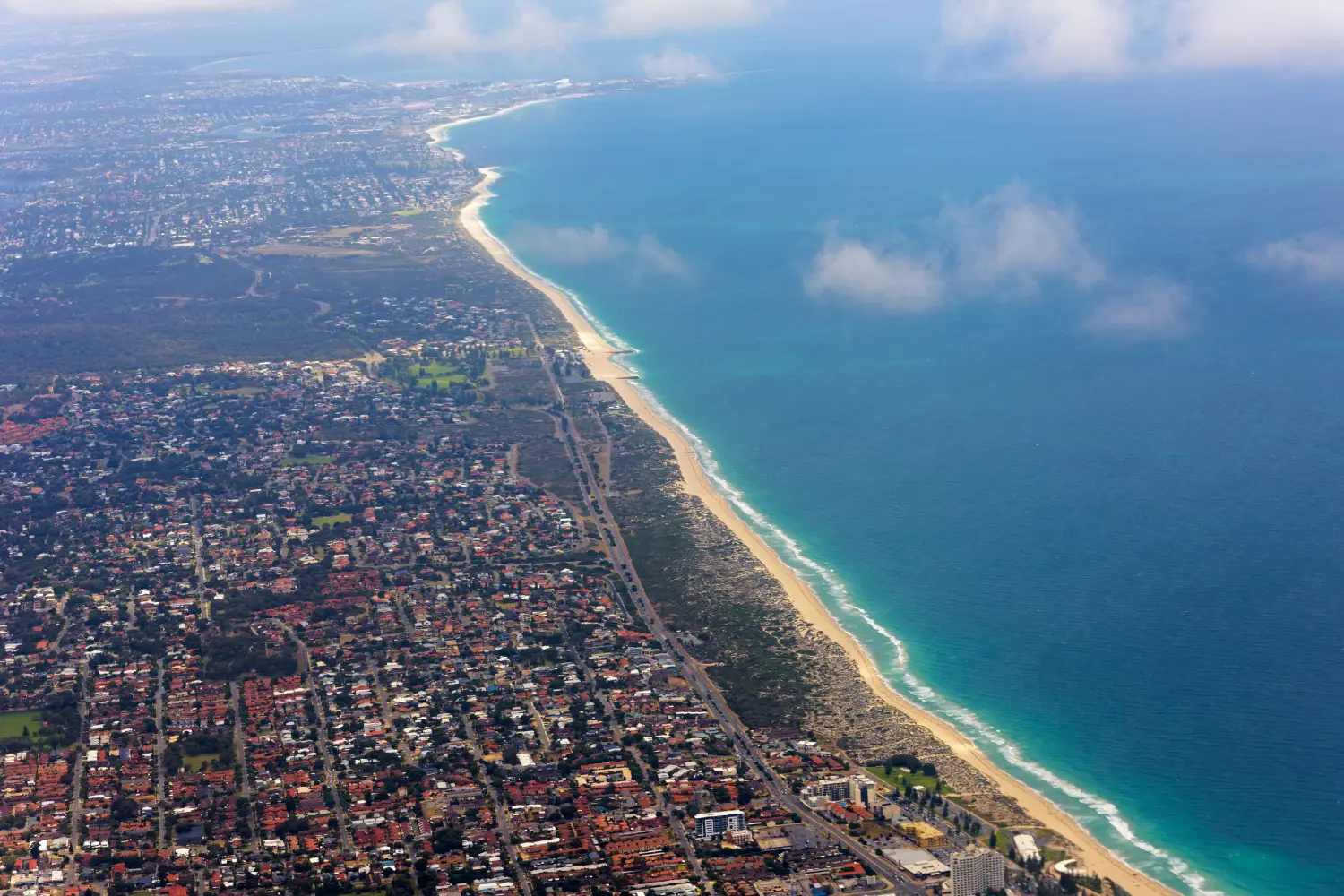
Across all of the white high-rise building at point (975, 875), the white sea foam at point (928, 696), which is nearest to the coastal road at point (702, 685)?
the white high-rise building at point (975, 875)

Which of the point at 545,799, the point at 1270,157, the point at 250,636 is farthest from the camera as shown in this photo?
the point at 1270,157

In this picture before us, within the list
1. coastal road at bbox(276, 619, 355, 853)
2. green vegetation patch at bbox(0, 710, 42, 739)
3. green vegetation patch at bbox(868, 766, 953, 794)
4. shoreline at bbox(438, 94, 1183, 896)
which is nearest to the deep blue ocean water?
shoreline at bbox(438, 94, 1183, 896)

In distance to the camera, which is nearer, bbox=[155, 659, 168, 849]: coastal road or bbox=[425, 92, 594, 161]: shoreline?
bbox=[155, 659, 168, 849]: coastal road

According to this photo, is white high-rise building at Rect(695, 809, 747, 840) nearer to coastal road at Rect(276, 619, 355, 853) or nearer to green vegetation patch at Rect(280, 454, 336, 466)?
coastal road at Rect(276, 619, 355, 853)

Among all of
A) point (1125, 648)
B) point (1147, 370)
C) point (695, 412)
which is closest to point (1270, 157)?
point (1147, 370)

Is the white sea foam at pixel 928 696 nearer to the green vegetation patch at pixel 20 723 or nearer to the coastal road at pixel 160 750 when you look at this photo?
the coastal road at pixel 160 750

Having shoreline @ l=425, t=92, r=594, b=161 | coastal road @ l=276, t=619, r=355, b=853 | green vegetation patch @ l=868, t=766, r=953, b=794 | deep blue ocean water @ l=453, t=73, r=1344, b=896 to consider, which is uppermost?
shoreline @ l=425, t=92, r=594, b=161

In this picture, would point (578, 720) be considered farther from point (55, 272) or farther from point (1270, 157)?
point (1270, 157)

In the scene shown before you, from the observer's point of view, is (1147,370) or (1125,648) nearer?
(1125,648)
